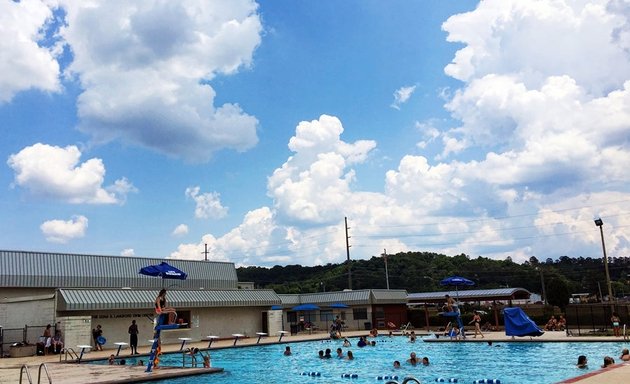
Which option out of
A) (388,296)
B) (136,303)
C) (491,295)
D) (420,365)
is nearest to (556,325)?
(491,295)

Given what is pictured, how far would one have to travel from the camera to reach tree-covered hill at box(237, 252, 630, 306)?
101 metres

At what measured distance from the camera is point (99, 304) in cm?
3366

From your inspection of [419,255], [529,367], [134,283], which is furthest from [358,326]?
[419,255]

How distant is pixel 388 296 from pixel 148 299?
79.4 feet

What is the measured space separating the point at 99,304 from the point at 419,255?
83.6m

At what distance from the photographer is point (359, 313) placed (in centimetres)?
5238

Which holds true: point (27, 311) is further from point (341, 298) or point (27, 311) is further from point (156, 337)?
point (341, 298)

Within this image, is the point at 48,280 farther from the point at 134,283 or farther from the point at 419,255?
the point at 419,255

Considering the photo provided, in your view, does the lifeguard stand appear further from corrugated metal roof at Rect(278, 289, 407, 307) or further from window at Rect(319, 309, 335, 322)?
window at Rect(319, 309, 335, 322)

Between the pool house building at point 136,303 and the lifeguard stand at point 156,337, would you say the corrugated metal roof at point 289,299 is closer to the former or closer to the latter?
the pool house building at point 136,303

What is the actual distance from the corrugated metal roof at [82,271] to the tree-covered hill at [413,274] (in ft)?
148

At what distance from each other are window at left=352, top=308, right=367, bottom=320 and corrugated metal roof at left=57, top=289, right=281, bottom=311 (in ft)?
31.7

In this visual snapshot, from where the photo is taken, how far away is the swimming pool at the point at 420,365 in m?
19.7

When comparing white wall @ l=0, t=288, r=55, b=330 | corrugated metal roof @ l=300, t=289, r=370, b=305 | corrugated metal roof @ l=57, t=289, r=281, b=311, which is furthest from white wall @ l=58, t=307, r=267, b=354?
corrugated metal roof @ l=300, t=289, r=370, b=305
